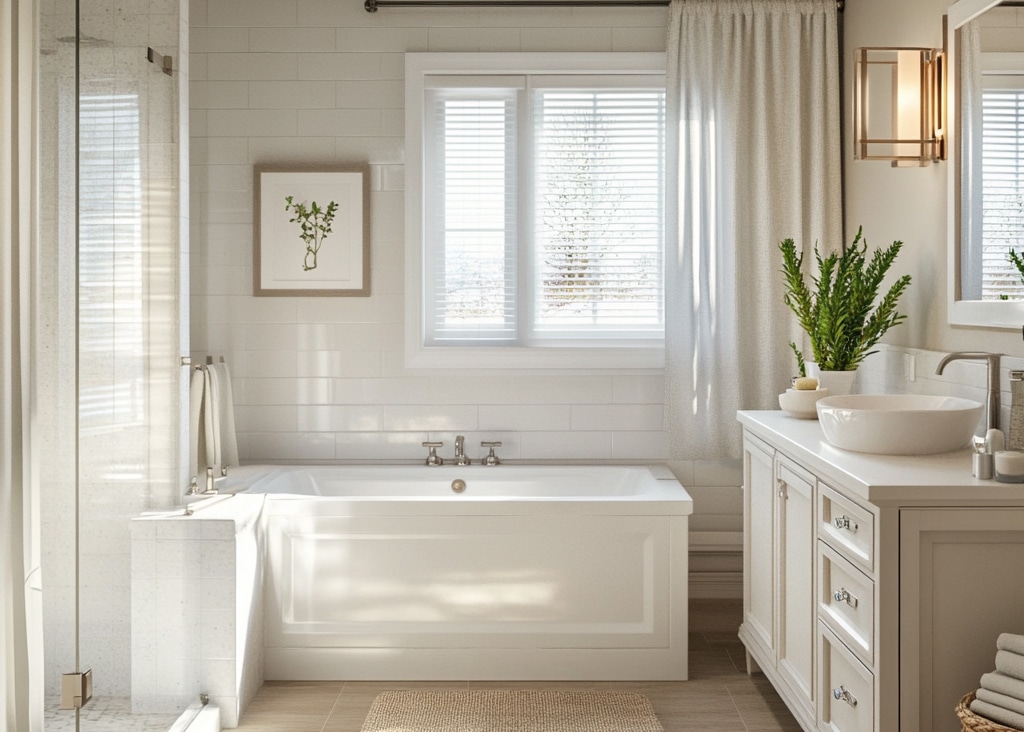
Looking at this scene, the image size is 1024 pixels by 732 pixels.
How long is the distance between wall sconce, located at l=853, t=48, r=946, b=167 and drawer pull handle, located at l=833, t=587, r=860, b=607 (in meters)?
1.55

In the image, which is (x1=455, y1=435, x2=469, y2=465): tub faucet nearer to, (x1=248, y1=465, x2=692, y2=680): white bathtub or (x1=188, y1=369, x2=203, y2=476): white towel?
(x1=248, y1=465, x2=692, y2=680): white bathtub

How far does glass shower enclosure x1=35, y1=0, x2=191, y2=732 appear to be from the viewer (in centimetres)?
224

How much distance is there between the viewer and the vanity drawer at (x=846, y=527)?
7.55 feet

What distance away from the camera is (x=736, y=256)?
13.9ft

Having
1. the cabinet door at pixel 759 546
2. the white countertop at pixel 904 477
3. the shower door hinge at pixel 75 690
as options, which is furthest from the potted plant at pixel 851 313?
the shower door hinge at pixel 75 690

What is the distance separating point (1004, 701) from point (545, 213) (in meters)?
2.87

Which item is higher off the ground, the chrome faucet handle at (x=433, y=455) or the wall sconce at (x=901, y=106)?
the wall sconce at (x=901, y=106)

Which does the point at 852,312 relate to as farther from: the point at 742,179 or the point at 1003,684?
the point at 1003,684

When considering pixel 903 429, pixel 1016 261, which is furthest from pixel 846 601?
pixel 1016 261

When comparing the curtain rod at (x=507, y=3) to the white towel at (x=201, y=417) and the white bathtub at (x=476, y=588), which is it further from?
the white bathtub at (x=476, y=588)

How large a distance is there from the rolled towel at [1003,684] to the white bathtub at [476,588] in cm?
159

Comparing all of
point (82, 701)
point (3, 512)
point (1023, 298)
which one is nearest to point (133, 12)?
point (3, 512)

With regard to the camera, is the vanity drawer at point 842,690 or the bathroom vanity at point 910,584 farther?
the vanity drawer at point 842,690

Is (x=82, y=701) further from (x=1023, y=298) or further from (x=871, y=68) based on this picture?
(x=871, y=68)
